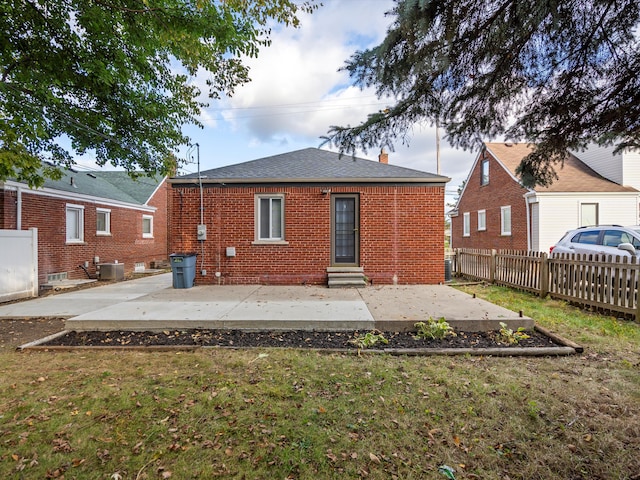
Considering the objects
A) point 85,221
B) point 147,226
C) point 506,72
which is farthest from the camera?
point 147,226

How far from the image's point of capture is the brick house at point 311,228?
367 inches

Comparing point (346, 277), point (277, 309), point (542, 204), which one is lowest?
point (277, 309)

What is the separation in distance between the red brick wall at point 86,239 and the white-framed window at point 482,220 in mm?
19156

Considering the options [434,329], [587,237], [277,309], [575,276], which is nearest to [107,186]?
[277,309]

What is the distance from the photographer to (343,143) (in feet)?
10.8

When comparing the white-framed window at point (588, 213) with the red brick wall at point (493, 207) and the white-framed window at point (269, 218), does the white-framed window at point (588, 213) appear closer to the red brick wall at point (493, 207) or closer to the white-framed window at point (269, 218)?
the red brick wall at point (493, 207)

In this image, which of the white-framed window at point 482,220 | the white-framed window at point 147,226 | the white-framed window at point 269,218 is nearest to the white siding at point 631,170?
the white-framed window at point 482,220

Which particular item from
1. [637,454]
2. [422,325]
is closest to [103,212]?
[422,325]

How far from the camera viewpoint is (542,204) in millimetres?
14297

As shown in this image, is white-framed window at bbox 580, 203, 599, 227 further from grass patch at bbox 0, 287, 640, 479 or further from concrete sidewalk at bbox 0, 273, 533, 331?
grass patch at bbox 0, 287, 640, 479

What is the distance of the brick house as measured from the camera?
9.32 m

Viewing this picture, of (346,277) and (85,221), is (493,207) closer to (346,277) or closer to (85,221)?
(346,277)

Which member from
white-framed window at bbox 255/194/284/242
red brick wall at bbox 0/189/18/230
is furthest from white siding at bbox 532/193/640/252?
red brick wall at bbox 0/189/18/230

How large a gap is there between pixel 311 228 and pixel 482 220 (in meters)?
14.1
